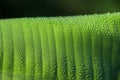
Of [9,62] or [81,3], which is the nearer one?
[9,62]

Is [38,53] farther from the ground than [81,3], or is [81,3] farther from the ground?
[81,3]

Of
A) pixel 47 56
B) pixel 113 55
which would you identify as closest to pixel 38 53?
pixel 47 56

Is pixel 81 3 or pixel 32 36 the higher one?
pixel 81 3

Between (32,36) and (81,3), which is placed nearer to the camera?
(32,36)

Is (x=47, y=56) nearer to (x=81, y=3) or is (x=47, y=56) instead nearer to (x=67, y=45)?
(x=67, y=45)

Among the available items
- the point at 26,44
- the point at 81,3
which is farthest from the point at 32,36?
the point at 81,3

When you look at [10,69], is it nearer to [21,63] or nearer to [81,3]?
[21,63]
